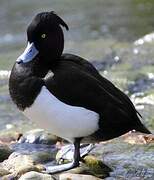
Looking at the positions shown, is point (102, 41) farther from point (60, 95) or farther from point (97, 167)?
point (60, 95)

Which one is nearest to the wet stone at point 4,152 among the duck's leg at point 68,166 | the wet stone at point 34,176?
the duck's leg at point 68,166

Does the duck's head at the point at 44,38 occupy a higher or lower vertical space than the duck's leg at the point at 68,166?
higher

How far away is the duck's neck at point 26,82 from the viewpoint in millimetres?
4961

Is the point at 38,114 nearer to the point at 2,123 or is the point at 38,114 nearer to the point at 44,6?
the point at 2,123

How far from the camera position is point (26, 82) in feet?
16.4

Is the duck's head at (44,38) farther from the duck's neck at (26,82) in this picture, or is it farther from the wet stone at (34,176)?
the wet stone at (34,176)

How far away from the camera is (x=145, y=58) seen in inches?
376

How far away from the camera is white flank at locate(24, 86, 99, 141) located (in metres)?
4.93

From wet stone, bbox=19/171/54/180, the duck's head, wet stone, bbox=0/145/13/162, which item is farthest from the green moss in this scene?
the duck's head

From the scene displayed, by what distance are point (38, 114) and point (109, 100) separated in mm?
563

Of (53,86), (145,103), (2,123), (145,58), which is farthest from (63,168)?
(145,58)

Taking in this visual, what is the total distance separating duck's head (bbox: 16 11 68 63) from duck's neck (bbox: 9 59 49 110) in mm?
65

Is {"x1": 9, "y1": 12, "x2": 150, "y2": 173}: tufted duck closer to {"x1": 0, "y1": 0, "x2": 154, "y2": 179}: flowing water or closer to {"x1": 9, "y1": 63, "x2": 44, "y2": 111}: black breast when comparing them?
{"x1": 9, "y1": 63, "x2": 44, "y2": 111}: black breast

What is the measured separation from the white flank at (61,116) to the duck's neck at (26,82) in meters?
0.05
